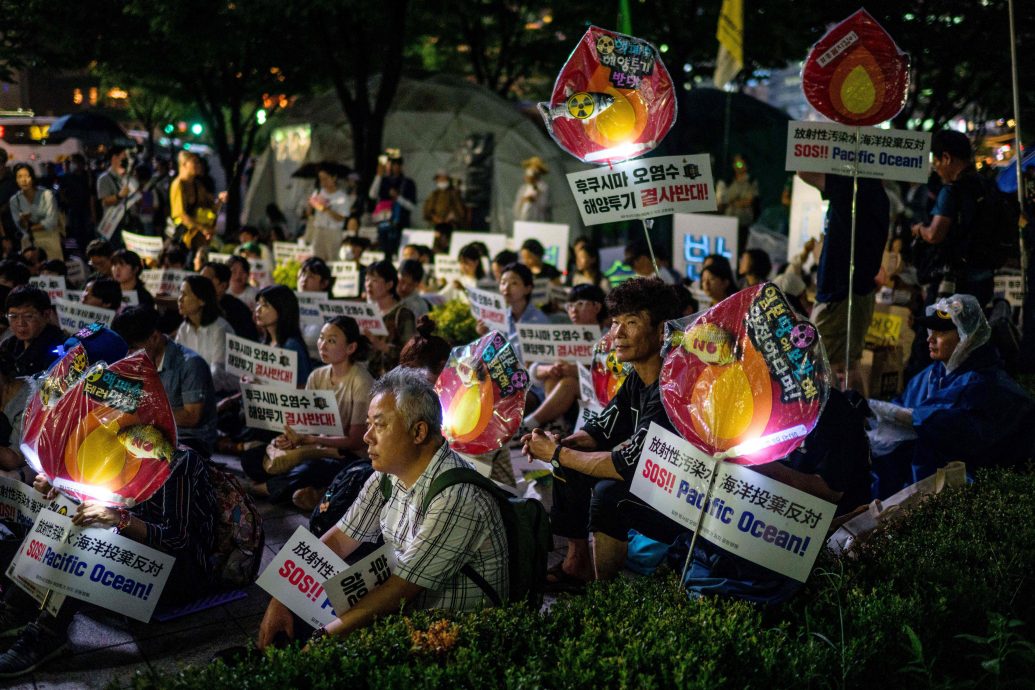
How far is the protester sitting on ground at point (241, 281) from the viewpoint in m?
10.1

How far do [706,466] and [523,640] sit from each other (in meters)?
0.97

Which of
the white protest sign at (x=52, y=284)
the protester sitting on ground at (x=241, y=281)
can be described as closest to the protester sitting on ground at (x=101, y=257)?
the white protest sign at (x=52, y=284)

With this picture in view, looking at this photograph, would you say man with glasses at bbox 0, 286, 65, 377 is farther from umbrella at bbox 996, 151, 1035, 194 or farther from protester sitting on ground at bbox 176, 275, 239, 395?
umbrella at bbox 996, 151, 1035, 194

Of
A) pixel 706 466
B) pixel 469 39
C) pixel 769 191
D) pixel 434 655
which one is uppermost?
pixel 469 39

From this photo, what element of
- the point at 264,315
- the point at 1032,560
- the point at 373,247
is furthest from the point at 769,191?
the point at 1032,560

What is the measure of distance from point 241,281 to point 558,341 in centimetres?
423

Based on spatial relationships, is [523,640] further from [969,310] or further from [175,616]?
[969,310]

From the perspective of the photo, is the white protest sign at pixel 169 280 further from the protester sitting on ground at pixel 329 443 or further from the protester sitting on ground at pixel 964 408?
the protester sitting on ground at pixel 964 408

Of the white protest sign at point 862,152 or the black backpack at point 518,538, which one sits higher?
the white protest sign at point 862,152

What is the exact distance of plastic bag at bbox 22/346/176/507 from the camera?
4.17 m

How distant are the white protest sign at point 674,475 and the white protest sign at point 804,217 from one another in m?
10.6

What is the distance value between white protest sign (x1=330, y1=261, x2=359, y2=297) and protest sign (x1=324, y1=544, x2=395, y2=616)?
27.7 feet

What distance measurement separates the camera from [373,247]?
47.3ft

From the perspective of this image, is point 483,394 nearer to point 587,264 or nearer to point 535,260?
point 535,260
